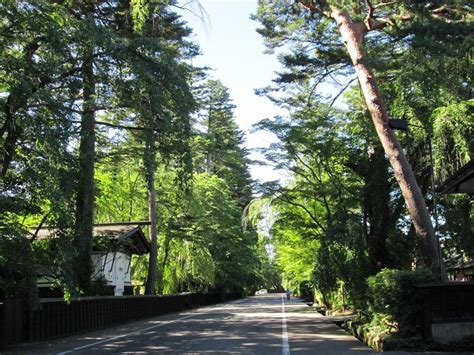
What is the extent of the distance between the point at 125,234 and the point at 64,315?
9.71 meters

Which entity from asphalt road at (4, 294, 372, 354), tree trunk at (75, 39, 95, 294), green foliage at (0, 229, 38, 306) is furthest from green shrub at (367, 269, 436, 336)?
green foliage at (0, 229, 38, 306)

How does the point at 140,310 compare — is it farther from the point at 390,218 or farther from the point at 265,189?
the point at 390,218

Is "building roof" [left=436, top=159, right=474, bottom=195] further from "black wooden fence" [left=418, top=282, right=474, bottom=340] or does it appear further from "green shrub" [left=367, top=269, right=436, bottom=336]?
"black wooden fence" [left=418, top=282, right=474, bottom=340]

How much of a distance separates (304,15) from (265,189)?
11654mm

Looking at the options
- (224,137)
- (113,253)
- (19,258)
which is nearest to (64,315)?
(19,258)

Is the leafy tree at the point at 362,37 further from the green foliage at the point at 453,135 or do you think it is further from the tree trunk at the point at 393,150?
the green foliage at the point at 453,135

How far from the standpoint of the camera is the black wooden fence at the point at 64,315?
14.9 metres

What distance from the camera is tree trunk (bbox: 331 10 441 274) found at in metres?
13.6

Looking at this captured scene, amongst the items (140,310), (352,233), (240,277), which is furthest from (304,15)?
(240,277)

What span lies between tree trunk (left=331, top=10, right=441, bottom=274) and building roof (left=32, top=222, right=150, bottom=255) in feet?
51.7

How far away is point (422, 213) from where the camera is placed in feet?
45.4

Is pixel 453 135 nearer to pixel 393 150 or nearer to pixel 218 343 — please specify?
pixel 393 150

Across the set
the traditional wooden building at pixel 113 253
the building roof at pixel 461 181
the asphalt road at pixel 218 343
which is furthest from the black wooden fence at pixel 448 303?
the traditional wooden building at pixel 113 253

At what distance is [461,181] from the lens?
10.8 metres
